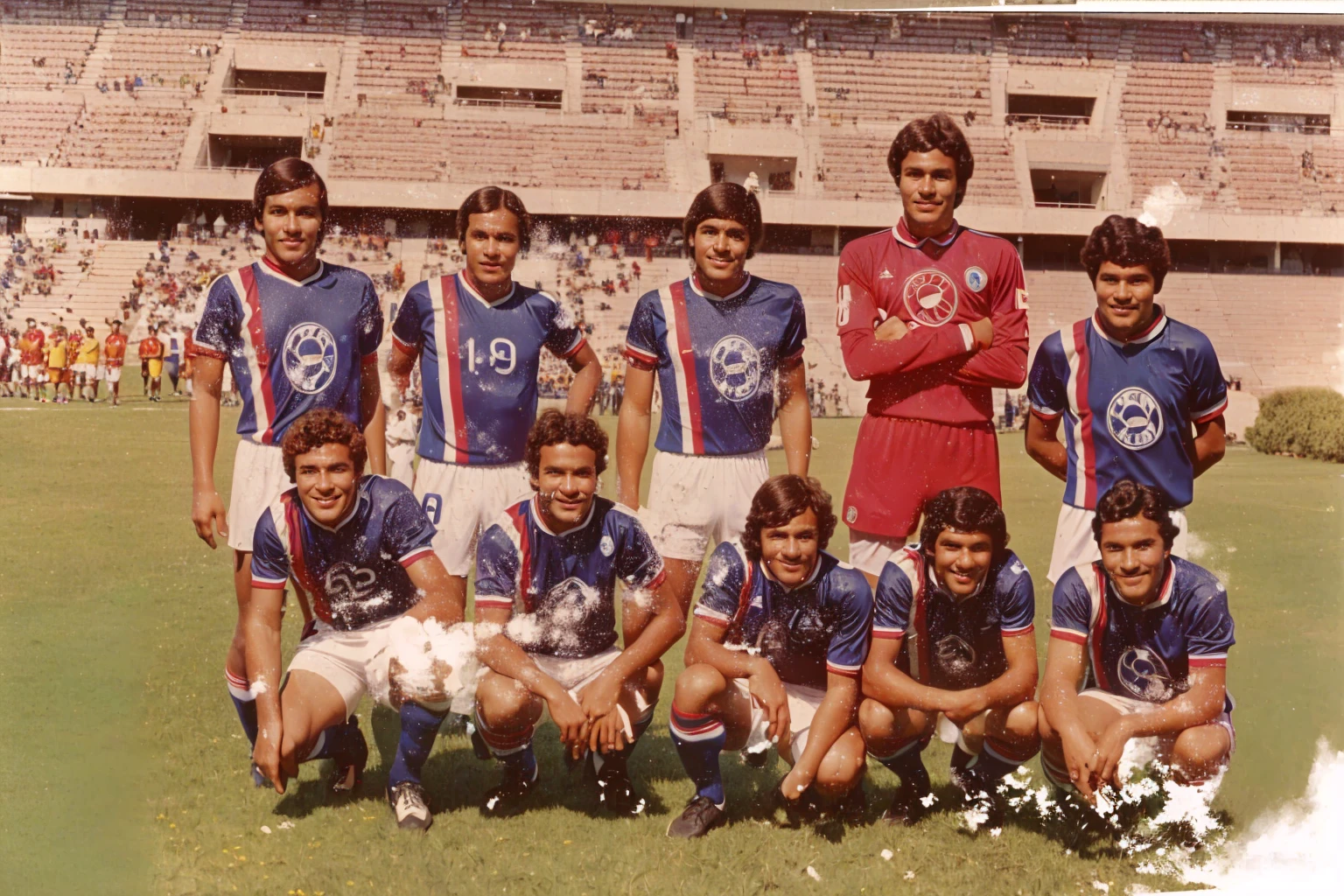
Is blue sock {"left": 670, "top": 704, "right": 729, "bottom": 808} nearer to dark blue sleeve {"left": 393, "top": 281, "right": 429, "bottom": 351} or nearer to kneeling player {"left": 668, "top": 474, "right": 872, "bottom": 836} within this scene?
kneeling player {"left": 668, "top": 474, "right": 872, "bottom": 836}

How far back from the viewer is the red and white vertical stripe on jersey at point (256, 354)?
12.1ft

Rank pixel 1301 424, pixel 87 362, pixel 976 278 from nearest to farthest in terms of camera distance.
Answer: pixel 976 278 → pixel 1301 424 → pixel 87 362

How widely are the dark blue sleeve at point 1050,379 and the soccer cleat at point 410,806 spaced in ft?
7.19

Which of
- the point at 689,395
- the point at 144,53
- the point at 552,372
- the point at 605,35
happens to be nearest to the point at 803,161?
the point at 605,35

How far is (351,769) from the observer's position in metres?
3.46

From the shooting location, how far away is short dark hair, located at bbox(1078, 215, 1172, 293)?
3.32m

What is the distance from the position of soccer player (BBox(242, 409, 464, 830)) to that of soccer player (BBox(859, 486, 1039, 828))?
4.21ft

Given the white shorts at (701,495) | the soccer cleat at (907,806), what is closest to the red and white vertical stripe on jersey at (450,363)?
the white shorts at (701,495)

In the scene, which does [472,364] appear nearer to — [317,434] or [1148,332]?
[317,434]

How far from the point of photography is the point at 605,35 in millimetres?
9484

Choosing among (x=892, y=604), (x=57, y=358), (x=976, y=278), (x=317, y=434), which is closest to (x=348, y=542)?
(x=317, y=434)

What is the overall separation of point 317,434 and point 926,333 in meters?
1.84

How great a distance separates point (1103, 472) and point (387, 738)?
2546 millimetres

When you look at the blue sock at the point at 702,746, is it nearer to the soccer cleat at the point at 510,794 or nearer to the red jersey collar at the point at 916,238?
the soccer cleat at the point at 510,794
